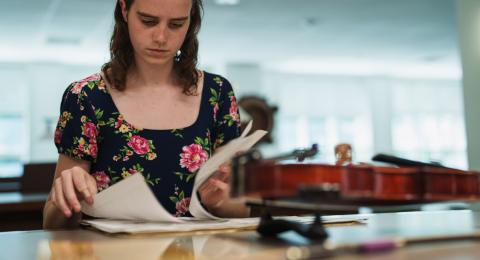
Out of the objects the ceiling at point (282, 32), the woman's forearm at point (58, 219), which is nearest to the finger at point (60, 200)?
the woman's forearm at point (58, 219)

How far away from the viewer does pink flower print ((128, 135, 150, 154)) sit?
1197 mm

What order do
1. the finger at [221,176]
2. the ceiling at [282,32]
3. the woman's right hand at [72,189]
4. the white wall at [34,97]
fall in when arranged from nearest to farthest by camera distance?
the woman's right hand at [72,189] → the finger at [221,176] → the ceiling at [282,32] → the white wall at [34,97]

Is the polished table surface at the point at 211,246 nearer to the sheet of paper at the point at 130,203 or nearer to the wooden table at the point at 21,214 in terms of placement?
the sheet of paper at the point at 130,203

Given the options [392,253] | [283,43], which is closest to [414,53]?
[283,43]

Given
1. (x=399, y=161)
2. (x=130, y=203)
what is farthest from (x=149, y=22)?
(x=399, y=161)

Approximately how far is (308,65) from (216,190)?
839cm

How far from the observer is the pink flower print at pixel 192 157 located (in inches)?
48.3

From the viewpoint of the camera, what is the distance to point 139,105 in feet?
4.10

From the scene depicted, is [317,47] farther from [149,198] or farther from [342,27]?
[149,198]

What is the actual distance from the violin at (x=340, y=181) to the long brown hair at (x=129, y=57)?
0.70m

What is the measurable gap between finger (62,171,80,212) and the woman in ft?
1.01

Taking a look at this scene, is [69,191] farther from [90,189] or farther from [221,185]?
[221,185]

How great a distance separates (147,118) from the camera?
1.23 meters

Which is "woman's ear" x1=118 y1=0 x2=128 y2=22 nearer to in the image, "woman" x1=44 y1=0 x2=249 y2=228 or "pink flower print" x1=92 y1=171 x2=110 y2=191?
"woman" x1=44 y1=0 x2=249 y2=228
